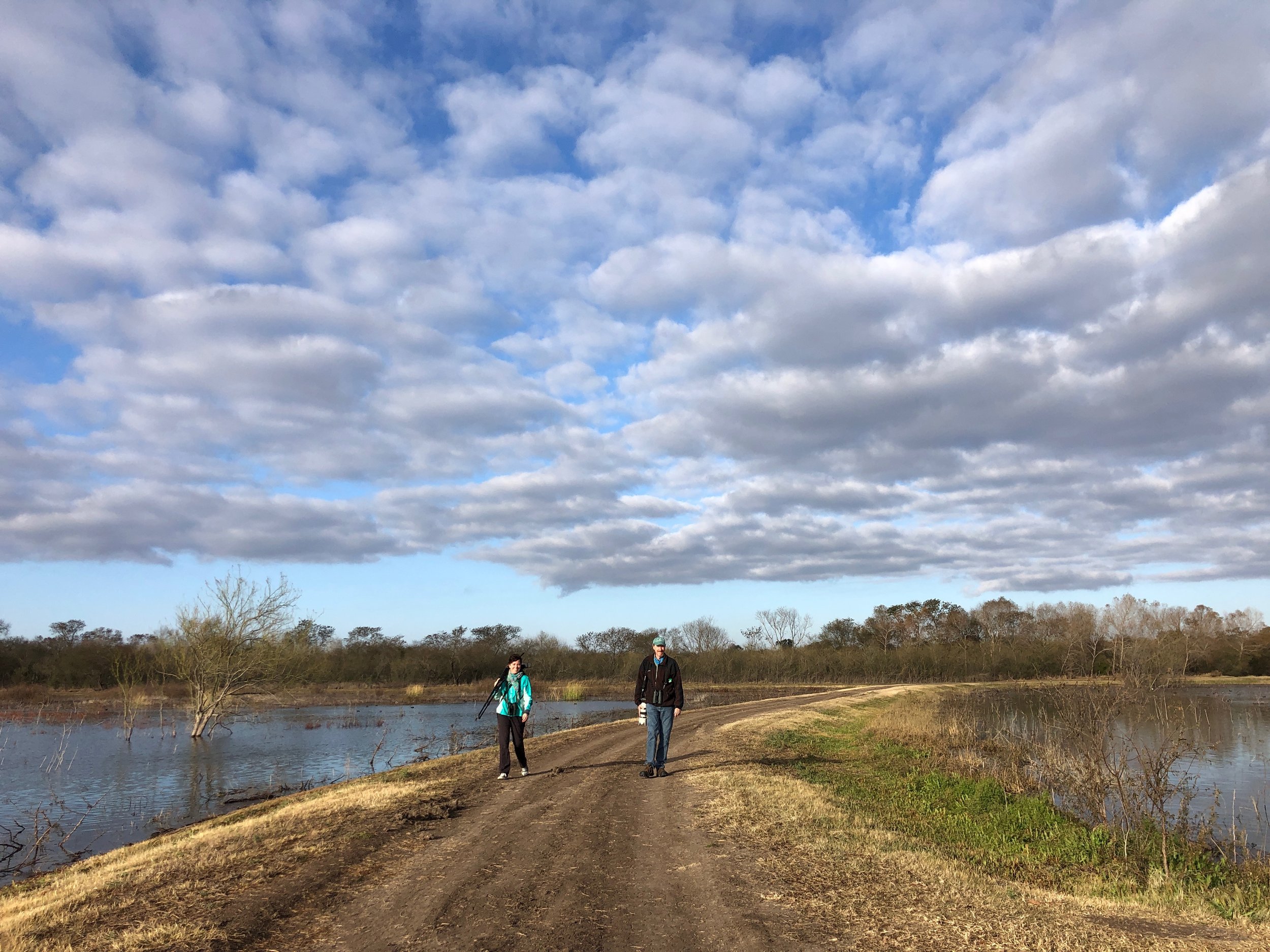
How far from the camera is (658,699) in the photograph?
1324 cm

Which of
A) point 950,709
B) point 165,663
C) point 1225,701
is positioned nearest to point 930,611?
→ point 1225,701

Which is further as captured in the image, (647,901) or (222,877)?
(222,877)

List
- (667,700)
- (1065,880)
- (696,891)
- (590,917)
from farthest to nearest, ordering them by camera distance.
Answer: (667,700), (1065,880), (696,891), (590,917)

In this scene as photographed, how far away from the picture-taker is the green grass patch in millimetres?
8211

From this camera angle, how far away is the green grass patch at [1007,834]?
8.21m

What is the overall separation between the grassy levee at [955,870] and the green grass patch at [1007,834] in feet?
0.12

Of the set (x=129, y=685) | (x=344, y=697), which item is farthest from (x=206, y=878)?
(x=344, y=697)

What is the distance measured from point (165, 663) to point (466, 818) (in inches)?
1251

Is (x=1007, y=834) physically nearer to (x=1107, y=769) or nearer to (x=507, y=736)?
(x=1107, y=769)

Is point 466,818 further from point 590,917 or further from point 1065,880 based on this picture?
point 1065,880

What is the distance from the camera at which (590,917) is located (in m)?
6.53

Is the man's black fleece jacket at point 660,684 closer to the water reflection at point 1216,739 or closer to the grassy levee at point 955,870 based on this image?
the grassy levee at point 955,870

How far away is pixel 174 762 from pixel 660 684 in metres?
20.9

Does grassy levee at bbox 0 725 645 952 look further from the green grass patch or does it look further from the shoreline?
the shoreline
